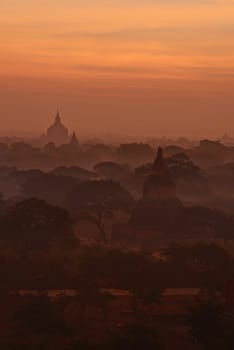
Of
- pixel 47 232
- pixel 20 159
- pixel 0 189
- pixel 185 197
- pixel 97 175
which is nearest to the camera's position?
pixel 47 232

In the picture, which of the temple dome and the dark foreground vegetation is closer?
the dark foreground vegetation

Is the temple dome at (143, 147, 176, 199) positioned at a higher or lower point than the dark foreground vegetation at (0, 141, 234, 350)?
higher

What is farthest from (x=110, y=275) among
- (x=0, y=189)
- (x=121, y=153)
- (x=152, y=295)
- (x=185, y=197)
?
(x=121, y=153)

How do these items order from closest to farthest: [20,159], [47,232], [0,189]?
1. [47,232]
2. [0,189]
3. [20,159]

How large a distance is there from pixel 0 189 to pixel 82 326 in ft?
228

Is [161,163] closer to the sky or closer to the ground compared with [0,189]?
closer to the sky

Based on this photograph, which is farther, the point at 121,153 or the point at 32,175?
the point at 121,153

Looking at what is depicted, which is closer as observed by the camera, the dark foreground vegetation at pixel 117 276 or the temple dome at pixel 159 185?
the dark foreground vegetation at pixel 117 276

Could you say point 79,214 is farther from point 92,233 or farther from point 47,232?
point 47,232

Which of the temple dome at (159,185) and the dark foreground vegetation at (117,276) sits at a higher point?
the temple dome at (159,185)

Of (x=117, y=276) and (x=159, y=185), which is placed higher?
(x=159, y=185)

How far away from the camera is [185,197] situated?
8912 cm

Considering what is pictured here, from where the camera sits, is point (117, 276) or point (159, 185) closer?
point (117, 276)

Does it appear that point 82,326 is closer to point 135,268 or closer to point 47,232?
point 135,268
